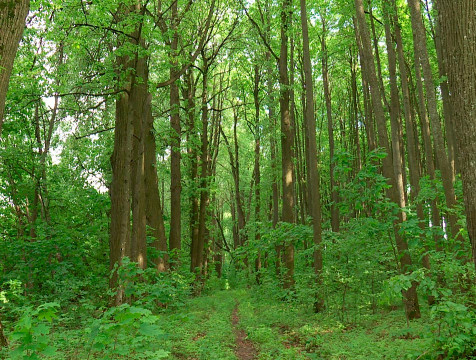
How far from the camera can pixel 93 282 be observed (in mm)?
12016

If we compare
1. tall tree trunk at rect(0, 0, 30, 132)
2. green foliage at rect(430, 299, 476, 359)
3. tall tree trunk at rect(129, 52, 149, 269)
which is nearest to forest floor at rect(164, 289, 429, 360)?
green foliage at rect(430, 299, 476, 359)

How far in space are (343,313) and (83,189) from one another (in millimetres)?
10774

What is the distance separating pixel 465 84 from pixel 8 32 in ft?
20.4

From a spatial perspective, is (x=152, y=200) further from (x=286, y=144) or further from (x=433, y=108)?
(x=433, y=108)

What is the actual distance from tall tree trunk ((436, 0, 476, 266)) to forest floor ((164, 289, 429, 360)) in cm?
262

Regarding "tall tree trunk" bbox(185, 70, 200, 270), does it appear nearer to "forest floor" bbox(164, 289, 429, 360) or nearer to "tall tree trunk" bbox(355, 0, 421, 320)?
"forest floor" bbox(164, 289, 429, 360)

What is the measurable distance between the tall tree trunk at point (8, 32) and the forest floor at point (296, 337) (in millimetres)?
4038

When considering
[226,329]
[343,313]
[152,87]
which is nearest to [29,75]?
[152,87]

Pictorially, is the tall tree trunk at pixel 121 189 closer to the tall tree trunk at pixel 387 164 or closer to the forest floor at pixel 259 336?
the forest floor at pixel 259 336

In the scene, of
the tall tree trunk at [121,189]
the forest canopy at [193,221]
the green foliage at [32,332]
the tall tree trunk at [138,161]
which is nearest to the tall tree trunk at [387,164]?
the forest canopy at [193,221]

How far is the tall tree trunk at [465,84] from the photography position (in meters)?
4.78

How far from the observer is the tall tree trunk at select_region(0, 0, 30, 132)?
16.4ft

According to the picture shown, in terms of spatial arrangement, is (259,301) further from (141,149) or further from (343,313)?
(141,149)

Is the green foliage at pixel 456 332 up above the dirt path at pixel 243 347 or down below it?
above
